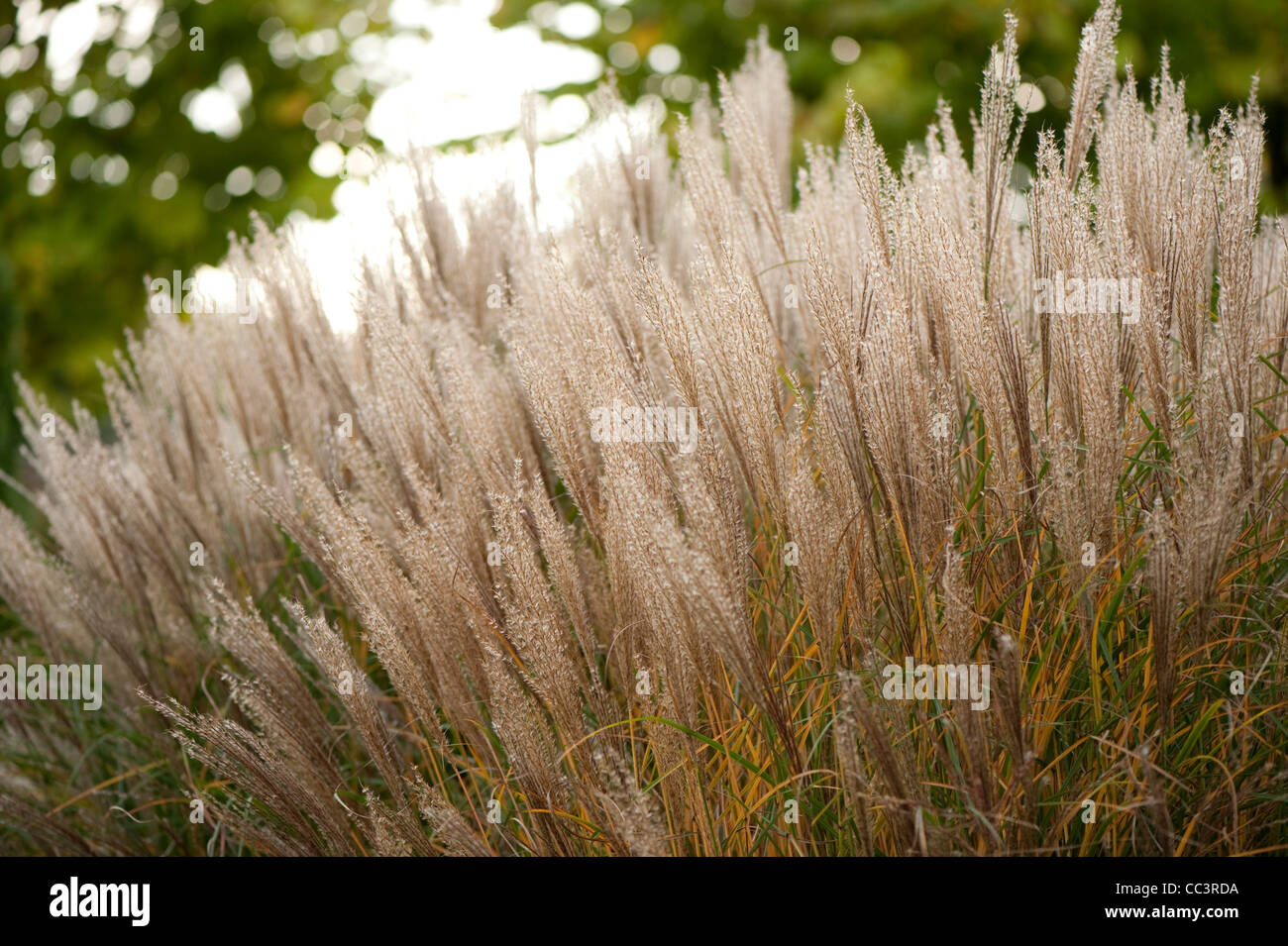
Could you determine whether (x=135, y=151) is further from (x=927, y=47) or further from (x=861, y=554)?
(x=861, y=554)

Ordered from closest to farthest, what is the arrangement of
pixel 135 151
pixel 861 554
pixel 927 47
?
pixel 861 554, pixel 927 47, pixel 135 151

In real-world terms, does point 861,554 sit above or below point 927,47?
below

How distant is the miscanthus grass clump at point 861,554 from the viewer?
4.79 feet

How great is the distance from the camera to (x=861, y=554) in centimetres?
163

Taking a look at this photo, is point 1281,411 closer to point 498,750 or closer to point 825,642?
point 825,642

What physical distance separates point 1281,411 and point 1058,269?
638mm

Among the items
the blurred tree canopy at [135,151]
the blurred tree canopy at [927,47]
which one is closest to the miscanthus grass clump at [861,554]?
the blurred tree canopy at [927,47]

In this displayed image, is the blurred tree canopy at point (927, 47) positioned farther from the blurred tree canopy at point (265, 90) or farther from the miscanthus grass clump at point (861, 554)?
the miscanthus grass clump at point (861, 554)

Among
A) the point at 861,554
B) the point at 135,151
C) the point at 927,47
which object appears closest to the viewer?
the point at 861,554

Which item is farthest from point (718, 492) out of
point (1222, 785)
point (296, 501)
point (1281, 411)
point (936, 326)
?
point (296, 501)

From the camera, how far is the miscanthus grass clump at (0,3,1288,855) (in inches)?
57.4

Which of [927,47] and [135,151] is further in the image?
[135,151]

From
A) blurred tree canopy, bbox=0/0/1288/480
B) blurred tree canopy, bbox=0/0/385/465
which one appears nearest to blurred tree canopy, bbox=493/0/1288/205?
blurred tree canopy, bbox=0/0/1288/480

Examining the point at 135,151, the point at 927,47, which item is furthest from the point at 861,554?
the point at 135,151
